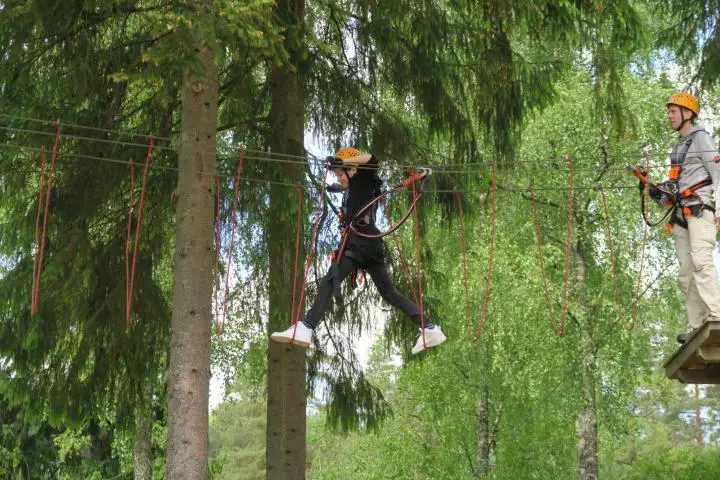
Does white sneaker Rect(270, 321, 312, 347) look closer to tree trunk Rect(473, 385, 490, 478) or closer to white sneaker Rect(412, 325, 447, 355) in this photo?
white sneaker Rect(412, 325, 447, 355)

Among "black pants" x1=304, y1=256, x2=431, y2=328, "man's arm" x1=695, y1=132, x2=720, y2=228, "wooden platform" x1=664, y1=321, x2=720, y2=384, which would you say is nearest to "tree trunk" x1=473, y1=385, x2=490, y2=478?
"wooden platform" x1=664, y1=321, x2=720, y2=384

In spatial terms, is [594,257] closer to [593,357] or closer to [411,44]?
[593,357]

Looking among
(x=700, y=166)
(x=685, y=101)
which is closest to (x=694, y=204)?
(x=700, y=166)

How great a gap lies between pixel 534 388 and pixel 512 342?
32.7 inches

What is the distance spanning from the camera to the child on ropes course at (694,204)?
22.1 ft

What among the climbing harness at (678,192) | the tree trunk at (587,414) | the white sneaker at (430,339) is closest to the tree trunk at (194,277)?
the white sneaker at (430,339)

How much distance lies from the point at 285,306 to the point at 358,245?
2.76m

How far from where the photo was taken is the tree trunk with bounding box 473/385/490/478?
64.8 feet

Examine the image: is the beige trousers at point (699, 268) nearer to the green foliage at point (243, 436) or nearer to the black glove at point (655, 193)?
the black glove at point (655, 193)

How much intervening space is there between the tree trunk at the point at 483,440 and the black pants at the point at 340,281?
12.8 m

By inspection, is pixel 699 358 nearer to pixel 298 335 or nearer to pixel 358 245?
pixel 358 245

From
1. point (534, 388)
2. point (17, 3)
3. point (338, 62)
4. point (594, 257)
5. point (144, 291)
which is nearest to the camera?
point (17, 3)

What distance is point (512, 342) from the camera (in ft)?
55.7

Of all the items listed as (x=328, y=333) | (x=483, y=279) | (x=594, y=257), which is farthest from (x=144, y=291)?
(x=594, y=257)
